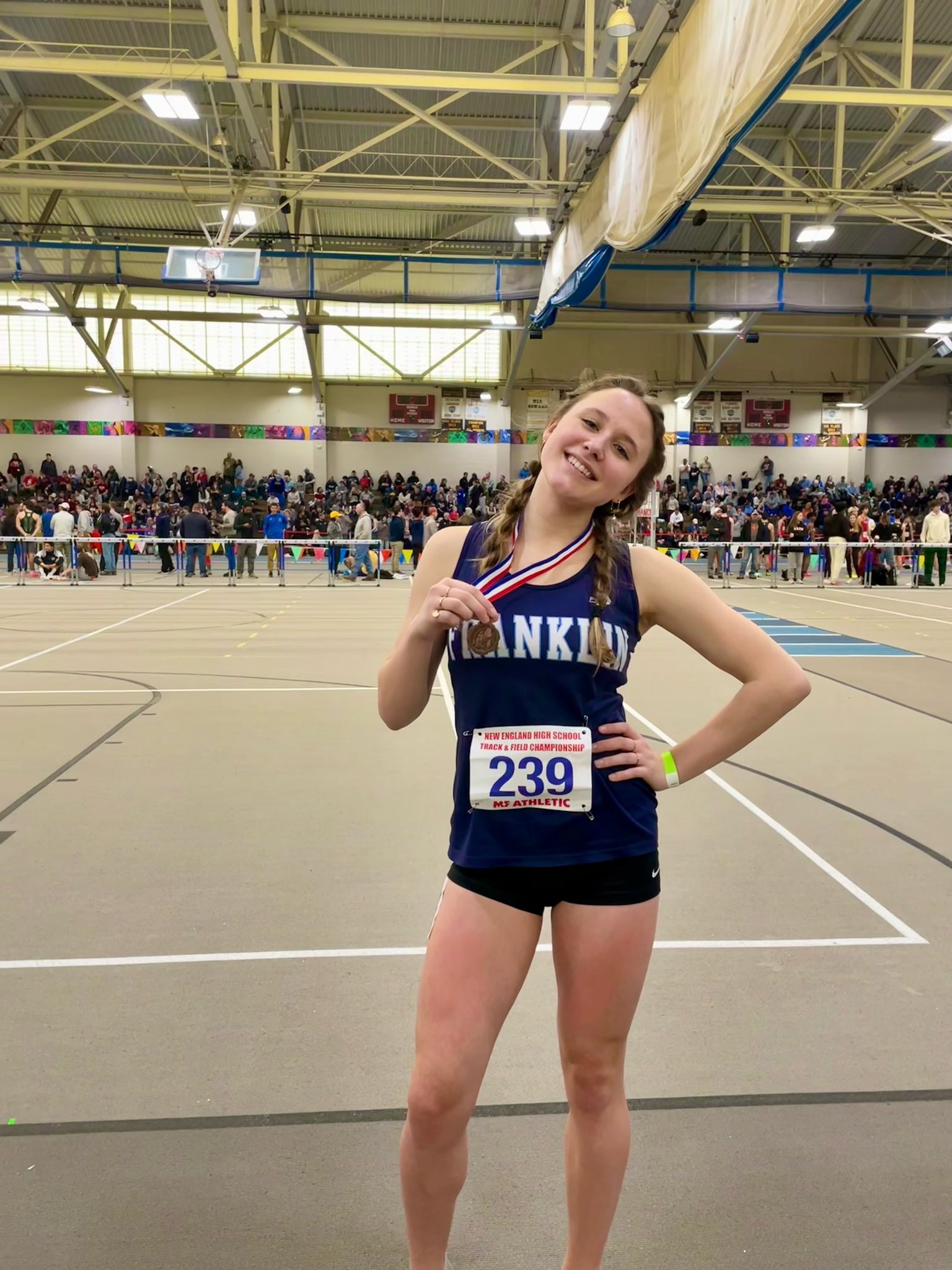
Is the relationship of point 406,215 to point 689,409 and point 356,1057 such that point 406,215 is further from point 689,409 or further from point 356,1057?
point 356,1057

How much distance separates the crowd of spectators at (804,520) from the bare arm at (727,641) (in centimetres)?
1802

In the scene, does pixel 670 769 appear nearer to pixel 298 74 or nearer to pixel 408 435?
pixel 298 74

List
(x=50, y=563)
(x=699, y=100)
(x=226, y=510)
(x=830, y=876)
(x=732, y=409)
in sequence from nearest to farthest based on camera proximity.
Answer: (x=830, y=876) < (x=699, y=100) < (x=50, y=563) < (x=226, y=510) < (x=732, y=409)

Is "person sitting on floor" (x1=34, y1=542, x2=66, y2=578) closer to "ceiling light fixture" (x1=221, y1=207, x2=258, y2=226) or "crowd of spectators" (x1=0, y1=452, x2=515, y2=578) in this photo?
"crowd of spectators" (x1=0, y1=452, x2=515, y2=578)

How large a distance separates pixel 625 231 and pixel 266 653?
6400 mm

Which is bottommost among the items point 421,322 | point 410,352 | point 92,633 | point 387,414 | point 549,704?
point 92,633

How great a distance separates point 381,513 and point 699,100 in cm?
1836

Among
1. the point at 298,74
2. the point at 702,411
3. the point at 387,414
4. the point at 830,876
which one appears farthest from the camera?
the point at 702,411

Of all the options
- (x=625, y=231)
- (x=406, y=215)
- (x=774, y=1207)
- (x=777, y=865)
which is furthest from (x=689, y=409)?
(x=774, y=1207)

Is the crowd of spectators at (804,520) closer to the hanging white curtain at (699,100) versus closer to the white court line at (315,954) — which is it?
the hanging white curtain at (699,100)

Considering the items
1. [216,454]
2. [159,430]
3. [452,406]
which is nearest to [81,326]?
[159,430]

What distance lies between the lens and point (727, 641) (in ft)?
A: 5.96

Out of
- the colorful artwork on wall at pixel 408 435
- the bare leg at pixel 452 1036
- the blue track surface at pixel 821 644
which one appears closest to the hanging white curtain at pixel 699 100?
the blue track surface at pixel 821 644

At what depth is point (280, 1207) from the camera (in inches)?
81.8
